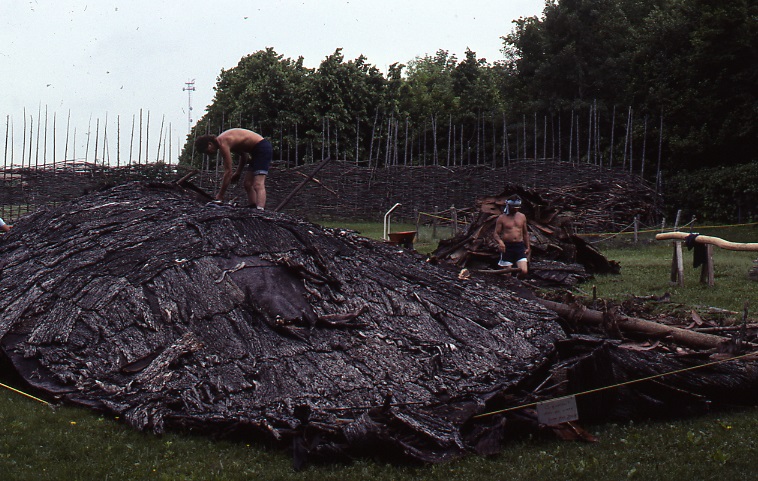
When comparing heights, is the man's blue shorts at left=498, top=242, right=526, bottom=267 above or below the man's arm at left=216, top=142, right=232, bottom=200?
below

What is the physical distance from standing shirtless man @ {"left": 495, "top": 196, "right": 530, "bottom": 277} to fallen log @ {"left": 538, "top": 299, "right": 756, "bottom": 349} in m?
5.26

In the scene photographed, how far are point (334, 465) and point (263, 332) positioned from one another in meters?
1.85

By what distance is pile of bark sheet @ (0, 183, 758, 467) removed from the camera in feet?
18.6

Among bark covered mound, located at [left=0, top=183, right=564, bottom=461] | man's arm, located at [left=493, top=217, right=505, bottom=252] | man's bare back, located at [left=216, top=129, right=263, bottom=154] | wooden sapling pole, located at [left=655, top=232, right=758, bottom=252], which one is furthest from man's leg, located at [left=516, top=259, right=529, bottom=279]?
man's bare back, located at [left=216, top=129, right=263, bottom=154]

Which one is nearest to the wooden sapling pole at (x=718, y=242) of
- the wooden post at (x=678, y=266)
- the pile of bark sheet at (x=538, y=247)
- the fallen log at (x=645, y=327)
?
the wooden post at (x=678, y=266)

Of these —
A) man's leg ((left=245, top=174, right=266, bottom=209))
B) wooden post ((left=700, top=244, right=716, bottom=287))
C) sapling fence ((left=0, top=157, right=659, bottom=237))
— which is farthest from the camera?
sapling fence ((left=0, top=157, right=659, bottom=237))

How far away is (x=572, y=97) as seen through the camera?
1383 inches

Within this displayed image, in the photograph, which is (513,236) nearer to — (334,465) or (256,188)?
(256,188)

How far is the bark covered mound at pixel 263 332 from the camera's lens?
5703 millimetres

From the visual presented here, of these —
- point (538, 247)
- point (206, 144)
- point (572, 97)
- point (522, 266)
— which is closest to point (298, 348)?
point (206, 144)

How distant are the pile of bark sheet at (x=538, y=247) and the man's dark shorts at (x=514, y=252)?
0.60m

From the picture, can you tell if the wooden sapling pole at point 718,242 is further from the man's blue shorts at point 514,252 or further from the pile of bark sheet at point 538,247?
the man's blue shorts at point 514,252

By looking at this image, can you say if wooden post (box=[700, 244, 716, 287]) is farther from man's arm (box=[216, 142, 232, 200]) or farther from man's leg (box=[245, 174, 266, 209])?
man's arm (box=[216, 142, 232, 200])

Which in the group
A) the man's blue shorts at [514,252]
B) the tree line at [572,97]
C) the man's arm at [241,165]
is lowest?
the man's blue shorts at [514,252]
